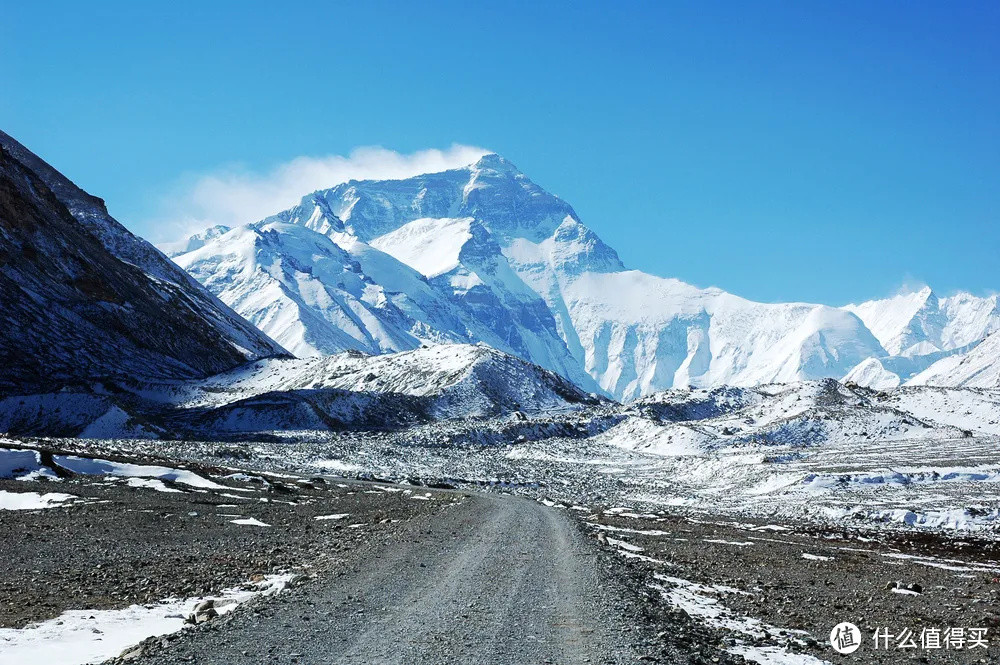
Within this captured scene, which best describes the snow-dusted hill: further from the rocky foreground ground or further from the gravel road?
the gravel road

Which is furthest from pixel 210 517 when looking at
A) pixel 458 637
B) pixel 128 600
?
pixel 458 637

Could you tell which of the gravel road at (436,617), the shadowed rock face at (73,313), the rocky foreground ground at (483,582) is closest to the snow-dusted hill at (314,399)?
the shadowed rock face at (73,313)

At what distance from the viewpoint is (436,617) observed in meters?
13.6

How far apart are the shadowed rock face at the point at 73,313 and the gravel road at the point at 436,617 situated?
94.2 m

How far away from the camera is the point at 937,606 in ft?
59.3

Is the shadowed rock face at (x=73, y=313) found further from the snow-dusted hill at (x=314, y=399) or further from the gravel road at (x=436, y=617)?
the gravel road at (x=436, y=617)

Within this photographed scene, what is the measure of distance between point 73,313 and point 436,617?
13809 centimetres

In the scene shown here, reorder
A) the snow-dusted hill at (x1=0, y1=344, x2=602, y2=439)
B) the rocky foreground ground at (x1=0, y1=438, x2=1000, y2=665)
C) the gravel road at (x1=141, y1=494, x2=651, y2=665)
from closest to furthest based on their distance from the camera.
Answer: the gravel road at (x1=141, y1=494, x2=651, y2=665) → the rocky foreground ground at (x1=0, y1=438, x2=1000, y2=665) → the snow-dusted hill at (x1=0, y1=344, x2=602, y2=439)

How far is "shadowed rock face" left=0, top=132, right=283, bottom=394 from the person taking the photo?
119812 mm

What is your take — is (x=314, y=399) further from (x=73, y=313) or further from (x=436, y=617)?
(x=436, y=617)

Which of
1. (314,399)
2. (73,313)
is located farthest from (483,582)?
(73,313)

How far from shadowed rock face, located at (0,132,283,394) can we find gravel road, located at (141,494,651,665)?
94.2m

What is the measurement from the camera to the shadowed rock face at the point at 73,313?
11981 cm

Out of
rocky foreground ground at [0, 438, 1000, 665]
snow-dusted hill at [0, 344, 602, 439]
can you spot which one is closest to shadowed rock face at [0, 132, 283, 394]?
snow-dusted hill at [0, 344, 602, 439]
